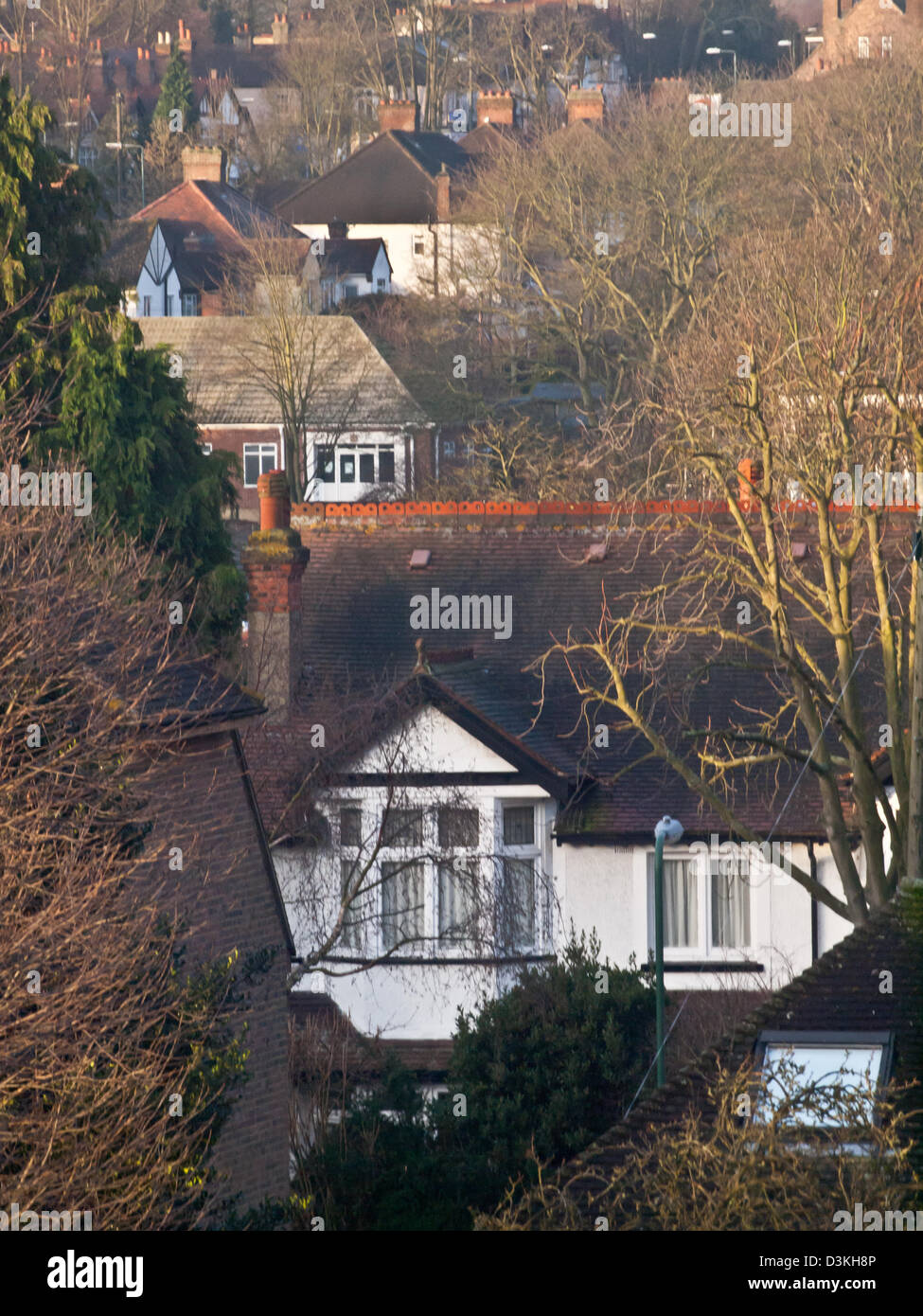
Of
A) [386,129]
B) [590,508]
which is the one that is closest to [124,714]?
[590,508]

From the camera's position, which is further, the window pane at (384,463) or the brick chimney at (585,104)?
the brick chimney at (585,104)

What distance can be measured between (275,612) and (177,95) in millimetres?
75889

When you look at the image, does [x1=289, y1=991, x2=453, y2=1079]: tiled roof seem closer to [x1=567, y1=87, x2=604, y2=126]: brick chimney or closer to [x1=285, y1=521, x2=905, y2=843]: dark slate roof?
[x1=285, y1=521, x2=905, y2=843]: dark slate roof

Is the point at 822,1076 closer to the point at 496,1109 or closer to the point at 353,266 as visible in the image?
the point at 496,1109

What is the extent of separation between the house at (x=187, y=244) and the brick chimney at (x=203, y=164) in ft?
0.12

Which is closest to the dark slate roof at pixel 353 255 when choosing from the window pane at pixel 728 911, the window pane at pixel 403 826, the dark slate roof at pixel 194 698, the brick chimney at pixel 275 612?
the brick chimney at pixel 275 612

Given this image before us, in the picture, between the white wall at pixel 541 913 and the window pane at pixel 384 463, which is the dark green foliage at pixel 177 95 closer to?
the window pane at pixel 384 463

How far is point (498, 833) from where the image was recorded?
23.0 m

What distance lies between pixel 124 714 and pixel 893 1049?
18.4 feet

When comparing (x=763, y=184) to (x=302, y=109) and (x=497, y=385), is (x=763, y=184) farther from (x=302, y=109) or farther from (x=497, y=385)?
(x=302, y=109)

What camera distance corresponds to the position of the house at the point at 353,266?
233 feet

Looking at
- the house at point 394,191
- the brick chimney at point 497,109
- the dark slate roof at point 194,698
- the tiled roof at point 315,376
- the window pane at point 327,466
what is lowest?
the dark slate roof at point 194,698

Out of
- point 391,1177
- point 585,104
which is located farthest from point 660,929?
point 585,104

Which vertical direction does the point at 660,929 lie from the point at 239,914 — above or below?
below
